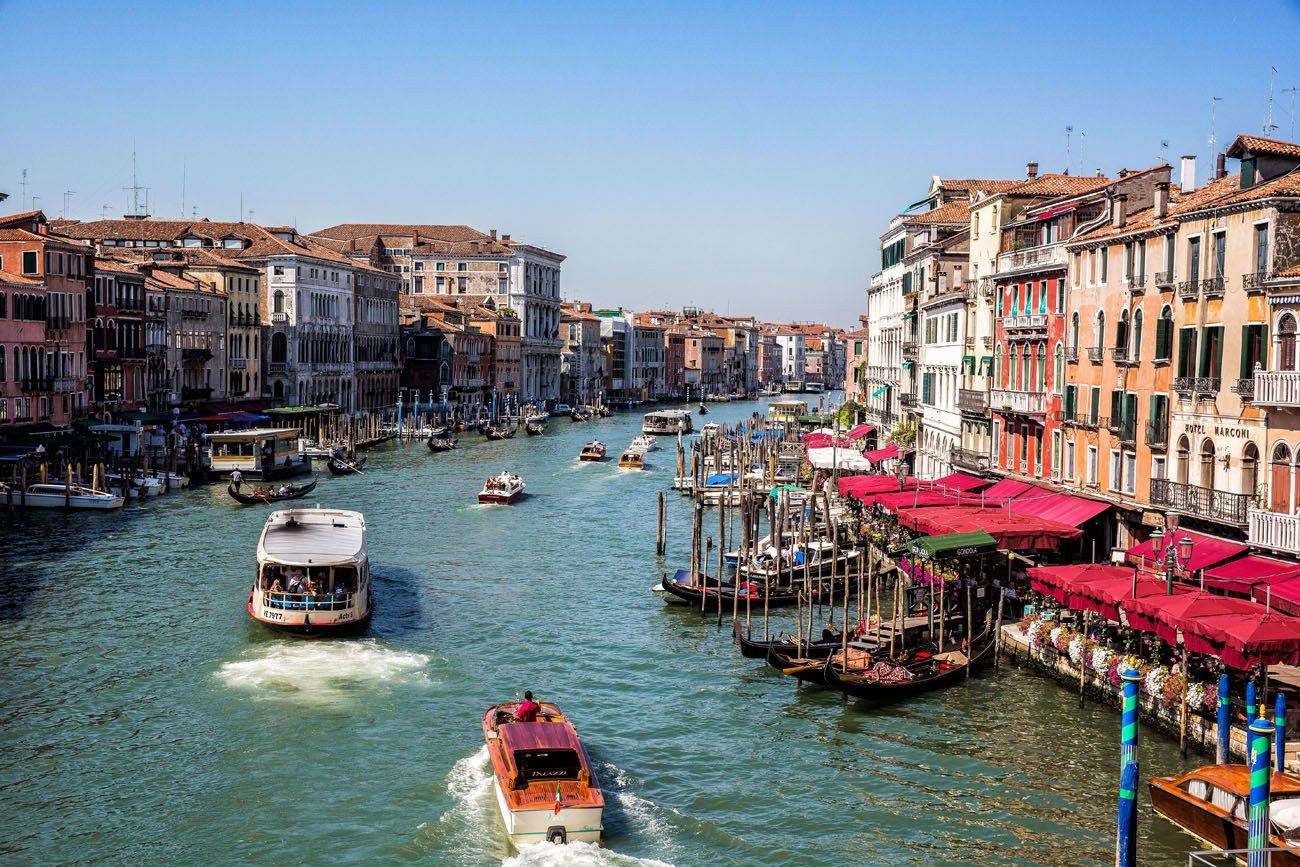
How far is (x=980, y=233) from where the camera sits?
34.2m

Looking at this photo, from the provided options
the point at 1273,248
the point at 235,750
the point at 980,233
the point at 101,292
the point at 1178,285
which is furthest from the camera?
the point at 101,292

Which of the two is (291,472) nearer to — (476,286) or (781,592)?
(781,592)

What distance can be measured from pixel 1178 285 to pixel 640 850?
528 inches

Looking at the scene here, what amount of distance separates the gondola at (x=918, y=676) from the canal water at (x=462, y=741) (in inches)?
12.0

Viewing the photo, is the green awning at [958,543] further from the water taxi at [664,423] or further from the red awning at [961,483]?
the water taxi at [664,423]

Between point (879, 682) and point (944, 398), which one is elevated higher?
point (944, 398)

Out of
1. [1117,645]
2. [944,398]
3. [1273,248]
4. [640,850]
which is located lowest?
[640,850]


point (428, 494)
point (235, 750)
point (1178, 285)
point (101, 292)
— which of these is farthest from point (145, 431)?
point (1178, 285)

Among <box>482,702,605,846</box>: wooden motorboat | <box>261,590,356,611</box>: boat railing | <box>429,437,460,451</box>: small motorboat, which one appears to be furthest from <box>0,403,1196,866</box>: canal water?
<box>429,437,460,451</box>: small motorboat

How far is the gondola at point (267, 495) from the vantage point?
4191 cm

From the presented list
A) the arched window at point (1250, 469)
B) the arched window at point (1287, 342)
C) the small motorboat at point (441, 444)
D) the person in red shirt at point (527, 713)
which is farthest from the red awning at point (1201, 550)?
the small motorboat at point (441, 444)

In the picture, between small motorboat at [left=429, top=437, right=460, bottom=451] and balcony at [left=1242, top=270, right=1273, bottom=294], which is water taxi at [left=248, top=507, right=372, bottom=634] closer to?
balcony at [left=1242, top=270, right=1273, bottom=294]

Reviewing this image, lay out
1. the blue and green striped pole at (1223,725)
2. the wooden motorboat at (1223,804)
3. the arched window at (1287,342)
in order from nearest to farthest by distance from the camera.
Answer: the wooden motorboat at (1223,804)
the blue and green striped pole at (1223,725)
the arched window at (1287,342)

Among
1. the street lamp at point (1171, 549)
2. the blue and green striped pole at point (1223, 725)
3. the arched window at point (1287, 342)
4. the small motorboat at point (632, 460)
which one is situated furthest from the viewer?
the small motorboat at point (632, 460)
